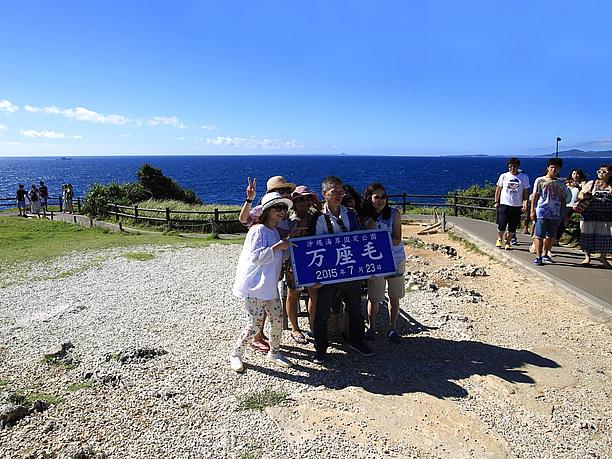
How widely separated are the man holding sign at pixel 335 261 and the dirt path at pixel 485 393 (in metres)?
0.64

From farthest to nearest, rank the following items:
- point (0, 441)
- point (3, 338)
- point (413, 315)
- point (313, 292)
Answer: point (413, 315) < point (3, 338) < point (313, 292) < point (0, 441)

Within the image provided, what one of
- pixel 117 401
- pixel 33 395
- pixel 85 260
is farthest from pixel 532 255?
pixel 85 260

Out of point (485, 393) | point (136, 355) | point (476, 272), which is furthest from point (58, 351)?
point (476, 272)

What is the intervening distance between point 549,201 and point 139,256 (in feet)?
29.2

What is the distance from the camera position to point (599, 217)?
23.8 ft

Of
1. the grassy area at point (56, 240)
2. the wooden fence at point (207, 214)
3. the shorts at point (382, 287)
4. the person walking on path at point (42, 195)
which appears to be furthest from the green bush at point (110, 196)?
the shorts at point (382, 287)

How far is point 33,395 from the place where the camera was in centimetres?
411

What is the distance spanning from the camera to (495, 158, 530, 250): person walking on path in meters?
8.53

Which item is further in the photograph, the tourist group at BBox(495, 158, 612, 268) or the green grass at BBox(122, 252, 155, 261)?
the green grass at BBox(122, 252, 155, 261)

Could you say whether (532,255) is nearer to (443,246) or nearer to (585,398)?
(443,246)

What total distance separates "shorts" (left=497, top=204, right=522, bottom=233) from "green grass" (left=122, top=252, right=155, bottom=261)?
25.9ft

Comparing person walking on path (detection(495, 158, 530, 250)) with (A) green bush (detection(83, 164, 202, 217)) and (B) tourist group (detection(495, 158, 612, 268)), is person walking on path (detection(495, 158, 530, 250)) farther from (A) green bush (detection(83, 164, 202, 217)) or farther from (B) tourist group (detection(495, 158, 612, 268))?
(A) green bush (detection(83, 164, 202, 217))

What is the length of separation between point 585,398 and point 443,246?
723 centimetres

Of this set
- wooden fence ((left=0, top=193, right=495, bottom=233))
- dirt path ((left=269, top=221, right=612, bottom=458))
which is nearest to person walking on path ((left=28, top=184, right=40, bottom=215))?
wooden fence ((left=0, top=193, right=495, bottom=233))
